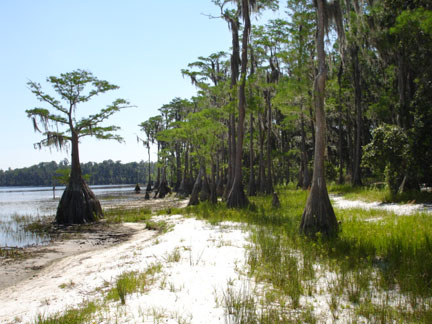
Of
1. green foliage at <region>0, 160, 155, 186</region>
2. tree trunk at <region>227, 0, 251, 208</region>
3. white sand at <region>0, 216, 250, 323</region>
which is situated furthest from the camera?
green foliage at <region>0, 160, 155, 186</region>

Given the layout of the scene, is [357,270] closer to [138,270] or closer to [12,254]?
[138,270]

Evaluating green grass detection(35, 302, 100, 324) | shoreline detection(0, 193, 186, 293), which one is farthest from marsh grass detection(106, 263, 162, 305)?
shoreline detection(0, 193, 186, 293)

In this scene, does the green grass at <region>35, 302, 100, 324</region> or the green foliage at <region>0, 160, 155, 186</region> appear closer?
the green grass at <region>35, 302, 100, 324</region>

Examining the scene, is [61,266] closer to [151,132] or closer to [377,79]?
[377,79]

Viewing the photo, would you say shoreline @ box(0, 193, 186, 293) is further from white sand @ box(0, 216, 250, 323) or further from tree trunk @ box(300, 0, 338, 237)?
tree trunk @ box(300, 0, 338, 237)

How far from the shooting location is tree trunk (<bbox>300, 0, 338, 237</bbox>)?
795cm

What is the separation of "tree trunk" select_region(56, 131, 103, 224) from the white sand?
362 inches

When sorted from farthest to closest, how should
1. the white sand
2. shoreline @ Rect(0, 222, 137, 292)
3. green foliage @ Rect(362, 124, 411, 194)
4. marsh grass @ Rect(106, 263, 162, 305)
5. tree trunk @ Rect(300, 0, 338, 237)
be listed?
green foliage @ Rect(362, 124, 411, 194) → tree trunk @ Rect(300, 0, 338, 237) → shoreline @ Rect(0, 222, 137, 292) → marsh grass @ Rect(106, 263, 162, 305) → the white sand

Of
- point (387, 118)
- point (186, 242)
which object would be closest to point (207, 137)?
point (387, 118)

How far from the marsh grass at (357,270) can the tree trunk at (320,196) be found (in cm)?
40

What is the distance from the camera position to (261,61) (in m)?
24.7

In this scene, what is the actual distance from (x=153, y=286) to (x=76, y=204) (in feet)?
47.2

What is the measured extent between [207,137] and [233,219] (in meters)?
14.1

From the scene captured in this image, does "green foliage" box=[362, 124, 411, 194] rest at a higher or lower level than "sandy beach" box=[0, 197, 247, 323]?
higher
